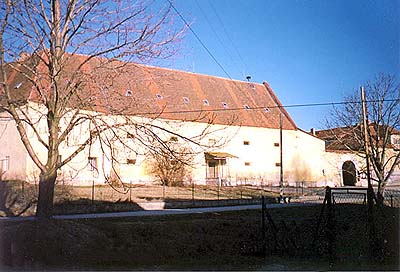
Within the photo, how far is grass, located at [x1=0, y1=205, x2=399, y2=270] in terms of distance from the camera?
948 centimetres

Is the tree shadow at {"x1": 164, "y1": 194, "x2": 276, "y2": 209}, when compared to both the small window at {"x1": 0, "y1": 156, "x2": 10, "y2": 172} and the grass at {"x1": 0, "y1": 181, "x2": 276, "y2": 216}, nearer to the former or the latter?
the grass at {"x1": 0, "y1": 181, "x2": 276, "y2": 216}

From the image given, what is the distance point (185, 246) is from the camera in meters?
12.0

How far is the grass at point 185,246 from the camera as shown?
9.48 meters

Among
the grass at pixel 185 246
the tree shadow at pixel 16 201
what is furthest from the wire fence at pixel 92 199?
the grass at pixel 185 246

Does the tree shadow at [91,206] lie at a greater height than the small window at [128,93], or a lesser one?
lesser

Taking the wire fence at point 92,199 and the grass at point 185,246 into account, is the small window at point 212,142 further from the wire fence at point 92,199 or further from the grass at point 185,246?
the wire fence at point 92,199

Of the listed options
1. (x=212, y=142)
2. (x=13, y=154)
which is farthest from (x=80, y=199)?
(x=212, y=142)

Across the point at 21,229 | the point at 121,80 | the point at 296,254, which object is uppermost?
the point at 121,80

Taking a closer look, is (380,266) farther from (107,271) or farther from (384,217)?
(107,271)

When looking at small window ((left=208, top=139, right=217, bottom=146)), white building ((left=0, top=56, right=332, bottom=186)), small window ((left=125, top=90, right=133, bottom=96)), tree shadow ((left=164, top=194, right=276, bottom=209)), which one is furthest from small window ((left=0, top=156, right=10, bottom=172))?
small window ((left=208, top=139, right=217, bottom=146))

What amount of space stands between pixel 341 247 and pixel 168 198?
12.5 meters

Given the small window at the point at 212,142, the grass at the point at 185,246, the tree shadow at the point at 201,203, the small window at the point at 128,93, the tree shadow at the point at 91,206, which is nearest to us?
the grass at the point at 185,246

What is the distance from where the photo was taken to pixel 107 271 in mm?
8430

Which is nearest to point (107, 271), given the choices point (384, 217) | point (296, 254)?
point (296, 254)
